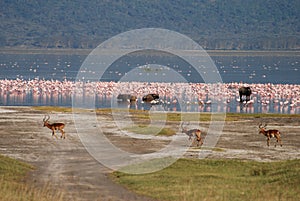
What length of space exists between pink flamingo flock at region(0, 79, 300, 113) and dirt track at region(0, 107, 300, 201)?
1828 cm

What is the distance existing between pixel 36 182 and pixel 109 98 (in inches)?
1665

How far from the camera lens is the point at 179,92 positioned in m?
69.1

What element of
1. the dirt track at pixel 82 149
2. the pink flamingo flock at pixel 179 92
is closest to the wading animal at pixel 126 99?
the pink flamingo flock at pixel 179 92

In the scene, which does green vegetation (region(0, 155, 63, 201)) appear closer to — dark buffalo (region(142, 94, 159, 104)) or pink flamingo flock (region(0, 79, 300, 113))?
dark buffalo (region(142, 94, 159, 104))

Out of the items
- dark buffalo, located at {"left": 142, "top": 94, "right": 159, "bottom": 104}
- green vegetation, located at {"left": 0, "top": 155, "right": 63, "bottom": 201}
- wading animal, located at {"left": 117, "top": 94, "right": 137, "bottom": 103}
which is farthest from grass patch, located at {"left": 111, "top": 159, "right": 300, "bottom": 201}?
wading animal, located at {"left": 117, "top": 94, "right": 137, "bottom": 103}

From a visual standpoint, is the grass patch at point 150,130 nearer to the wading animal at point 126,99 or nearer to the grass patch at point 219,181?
the grass patch at point 219,181

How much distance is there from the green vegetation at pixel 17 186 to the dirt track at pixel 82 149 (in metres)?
0.37

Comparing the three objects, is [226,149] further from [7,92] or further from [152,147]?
[7,92]

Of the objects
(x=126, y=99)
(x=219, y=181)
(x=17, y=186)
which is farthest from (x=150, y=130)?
(x=126, y=99)

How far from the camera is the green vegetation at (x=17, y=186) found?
60.1ft

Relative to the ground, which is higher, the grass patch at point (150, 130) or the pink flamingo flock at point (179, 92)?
the pink flamingo flock at point (179, 92)

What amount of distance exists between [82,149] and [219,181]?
8.35 metres

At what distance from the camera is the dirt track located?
21.6 meters

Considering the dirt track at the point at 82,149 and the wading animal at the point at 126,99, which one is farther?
the wading animal at the point at 126,99
